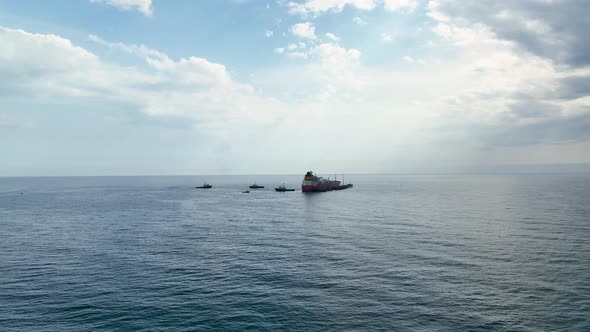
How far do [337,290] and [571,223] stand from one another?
244 feet

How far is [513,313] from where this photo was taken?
34000 millimetres

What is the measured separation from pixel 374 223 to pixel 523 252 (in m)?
37.0

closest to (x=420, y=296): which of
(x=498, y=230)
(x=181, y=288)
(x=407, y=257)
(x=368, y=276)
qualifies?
(x=368, y=276)

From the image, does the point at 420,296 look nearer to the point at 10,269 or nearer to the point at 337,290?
the point at 337,290

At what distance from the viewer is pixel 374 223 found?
89.3 metres

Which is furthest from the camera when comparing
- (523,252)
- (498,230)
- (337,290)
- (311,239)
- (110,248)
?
(498,230)

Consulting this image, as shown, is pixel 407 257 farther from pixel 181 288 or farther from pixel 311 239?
pixel 181 288

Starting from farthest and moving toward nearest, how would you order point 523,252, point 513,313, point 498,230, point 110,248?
point 498,230 < point 110,248 < point 523,252 < point 513,313

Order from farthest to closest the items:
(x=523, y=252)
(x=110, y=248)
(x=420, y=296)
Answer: (x=110, y=248)
(x=523, y=252)
(x=420, y=296)

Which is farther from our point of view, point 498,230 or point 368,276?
point 498,230

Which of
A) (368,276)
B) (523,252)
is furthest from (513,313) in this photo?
(523,252)

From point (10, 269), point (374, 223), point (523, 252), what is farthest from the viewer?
point (374, 223)

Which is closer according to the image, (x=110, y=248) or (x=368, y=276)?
(x=368, y=276)

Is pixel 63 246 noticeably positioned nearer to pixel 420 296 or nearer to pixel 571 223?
pixel 420 296
